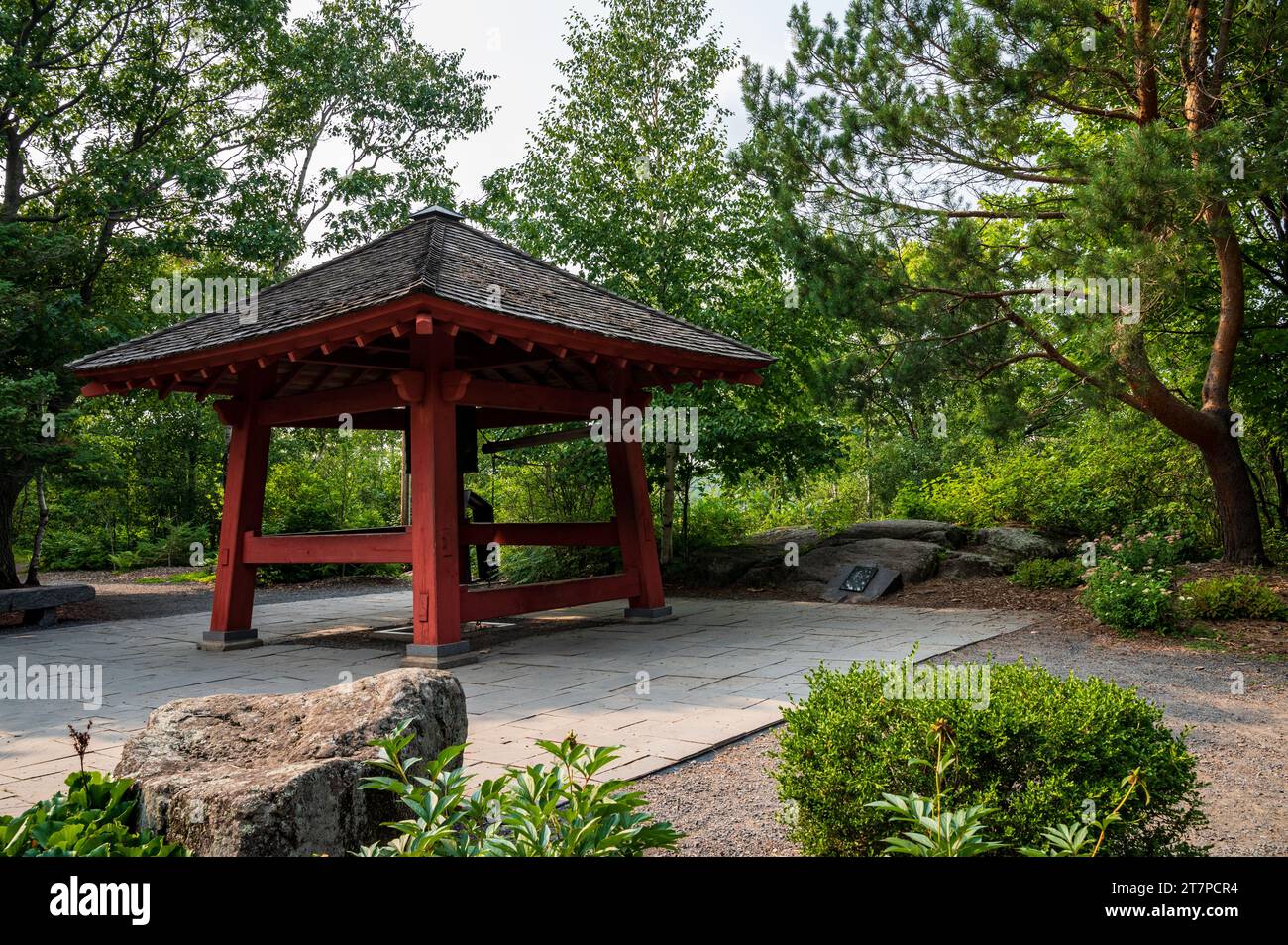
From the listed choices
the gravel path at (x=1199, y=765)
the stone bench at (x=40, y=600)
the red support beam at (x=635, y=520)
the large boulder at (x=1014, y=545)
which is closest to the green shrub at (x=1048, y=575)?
the large boulder at (x=1014, y=545)

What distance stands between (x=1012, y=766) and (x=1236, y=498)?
886 cm

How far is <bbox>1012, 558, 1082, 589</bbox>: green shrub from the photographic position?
10.5 m

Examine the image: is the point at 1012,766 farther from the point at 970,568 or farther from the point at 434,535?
the point at 970,568

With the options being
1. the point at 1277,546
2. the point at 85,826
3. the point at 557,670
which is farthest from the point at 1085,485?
the point at 85,826

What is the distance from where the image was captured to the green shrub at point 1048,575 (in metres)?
10.5

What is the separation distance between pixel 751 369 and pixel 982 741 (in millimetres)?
6704

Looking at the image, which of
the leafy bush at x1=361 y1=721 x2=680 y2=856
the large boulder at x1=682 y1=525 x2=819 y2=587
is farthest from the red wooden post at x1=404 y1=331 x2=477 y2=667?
the large boulder at x1=682 y1=525 x2=819 y2=587

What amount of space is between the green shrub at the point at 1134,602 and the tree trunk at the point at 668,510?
232 inches

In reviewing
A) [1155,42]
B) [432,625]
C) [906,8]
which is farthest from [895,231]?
[432,625]

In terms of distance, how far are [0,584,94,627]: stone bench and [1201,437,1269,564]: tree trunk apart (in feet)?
42.5

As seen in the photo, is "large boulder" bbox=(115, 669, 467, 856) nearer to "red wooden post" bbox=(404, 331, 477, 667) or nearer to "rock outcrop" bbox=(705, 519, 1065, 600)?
"red wooden post" bbox=(404, 331, 477, 667)

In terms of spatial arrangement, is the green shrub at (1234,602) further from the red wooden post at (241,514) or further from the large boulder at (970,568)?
the red wooden post at (241,514)

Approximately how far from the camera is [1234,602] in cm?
814

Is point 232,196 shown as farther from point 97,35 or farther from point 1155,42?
point 1155,42
